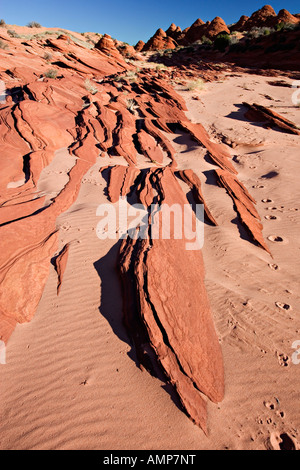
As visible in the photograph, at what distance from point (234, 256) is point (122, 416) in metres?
3.48

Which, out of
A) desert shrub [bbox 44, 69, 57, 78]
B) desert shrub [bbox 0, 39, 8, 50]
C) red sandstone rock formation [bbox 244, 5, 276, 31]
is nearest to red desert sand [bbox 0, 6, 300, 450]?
desert shrub [bbox 44, 69, 57, 78]

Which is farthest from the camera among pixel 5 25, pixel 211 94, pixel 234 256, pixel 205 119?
pixel 5 25

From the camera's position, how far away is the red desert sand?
2.50m

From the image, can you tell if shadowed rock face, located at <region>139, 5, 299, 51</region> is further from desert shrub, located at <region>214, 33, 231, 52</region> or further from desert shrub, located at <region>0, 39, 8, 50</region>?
desert shrub, located at <region>0, 39, 8, 50</region>

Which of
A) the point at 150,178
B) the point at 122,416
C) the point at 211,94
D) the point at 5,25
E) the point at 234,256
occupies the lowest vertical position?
the point at 122,416

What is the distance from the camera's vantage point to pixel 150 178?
6.70m

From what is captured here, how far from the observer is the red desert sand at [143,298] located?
2500mm

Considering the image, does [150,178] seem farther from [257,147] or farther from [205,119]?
[205,119]

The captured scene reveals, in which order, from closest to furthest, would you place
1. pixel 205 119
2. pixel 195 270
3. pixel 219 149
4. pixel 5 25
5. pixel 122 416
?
pixel 122 416 → pixel 195 270 → pixel 219 149 → pixel 205 119 → pixel 5 25

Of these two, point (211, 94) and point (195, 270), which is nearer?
point (195, 270)

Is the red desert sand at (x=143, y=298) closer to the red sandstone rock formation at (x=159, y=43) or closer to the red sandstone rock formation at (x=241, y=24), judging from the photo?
the red sandstone rock formation at (x=159, y=43)

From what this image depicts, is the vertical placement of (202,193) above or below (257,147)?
below

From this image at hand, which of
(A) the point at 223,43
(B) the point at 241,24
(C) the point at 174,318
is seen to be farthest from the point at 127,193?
(B) the point at 241,24

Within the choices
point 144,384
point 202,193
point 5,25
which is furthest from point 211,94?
point 5,25
